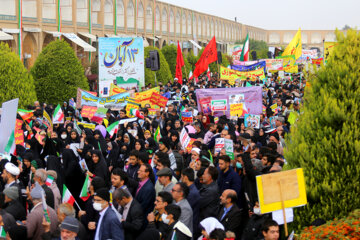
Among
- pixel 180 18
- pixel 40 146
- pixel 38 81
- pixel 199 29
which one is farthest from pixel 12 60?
pixel 199 29

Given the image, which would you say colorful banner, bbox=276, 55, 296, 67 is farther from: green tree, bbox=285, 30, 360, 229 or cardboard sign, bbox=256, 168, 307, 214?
cardboard sign, bbox=256, 168, 307, 214

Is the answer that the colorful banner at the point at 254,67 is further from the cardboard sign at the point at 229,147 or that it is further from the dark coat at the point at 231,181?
the dark coat at the point at 231,181

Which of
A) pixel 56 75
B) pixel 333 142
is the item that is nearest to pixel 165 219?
pixel 333 142

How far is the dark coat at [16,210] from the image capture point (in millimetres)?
5715

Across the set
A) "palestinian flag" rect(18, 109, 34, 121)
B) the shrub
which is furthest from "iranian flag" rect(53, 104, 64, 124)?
the shrub

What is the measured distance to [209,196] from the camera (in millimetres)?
6508

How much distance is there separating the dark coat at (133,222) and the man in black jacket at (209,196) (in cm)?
101

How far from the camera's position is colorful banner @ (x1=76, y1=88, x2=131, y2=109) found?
15.4m

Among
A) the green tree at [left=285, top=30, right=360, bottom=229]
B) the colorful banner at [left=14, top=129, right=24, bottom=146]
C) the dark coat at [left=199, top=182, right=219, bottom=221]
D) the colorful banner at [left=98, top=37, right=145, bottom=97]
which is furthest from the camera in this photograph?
the colorful banner at [left=98, top=37, right=145, bottom=97]

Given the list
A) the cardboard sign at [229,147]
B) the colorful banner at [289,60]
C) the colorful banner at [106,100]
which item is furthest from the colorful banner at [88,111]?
the colorful banner at [289,60]

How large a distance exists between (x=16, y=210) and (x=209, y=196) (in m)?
2.14

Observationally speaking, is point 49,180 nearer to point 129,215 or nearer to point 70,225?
point 129,215

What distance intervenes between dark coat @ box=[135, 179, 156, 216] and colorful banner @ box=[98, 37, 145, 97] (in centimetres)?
1305

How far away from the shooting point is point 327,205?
548cm
